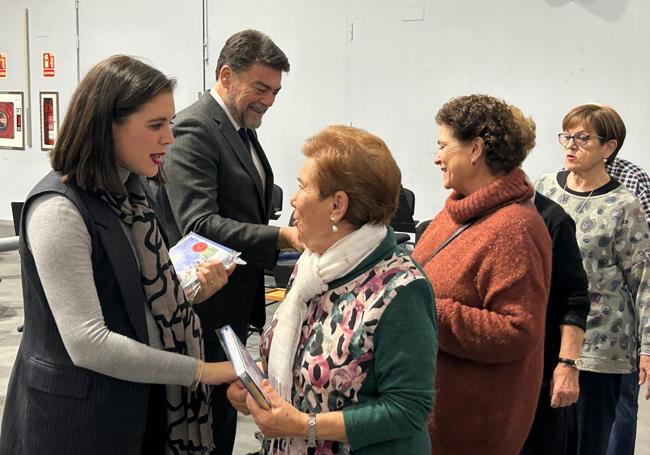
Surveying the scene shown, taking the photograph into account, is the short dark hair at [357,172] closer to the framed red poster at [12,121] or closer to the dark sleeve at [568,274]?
the dark sleeve at [568,274]

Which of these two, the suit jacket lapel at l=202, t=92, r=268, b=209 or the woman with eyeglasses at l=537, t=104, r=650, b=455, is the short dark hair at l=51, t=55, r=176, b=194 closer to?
the suit jacket lapel at l=202, t=92, r=268, b=209

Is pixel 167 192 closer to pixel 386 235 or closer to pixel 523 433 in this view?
pixel 386 235

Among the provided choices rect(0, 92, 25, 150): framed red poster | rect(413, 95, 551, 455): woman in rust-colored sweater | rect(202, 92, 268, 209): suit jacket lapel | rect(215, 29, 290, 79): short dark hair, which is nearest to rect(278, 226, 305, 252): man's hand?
rect(202, 92, 268, 209): suit jacket lapel

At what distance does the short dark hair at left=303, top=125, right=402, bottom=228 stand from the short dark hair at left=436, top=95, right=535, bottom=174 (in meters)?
0.57

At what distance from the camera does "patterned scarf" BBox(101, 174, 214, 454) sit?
6.01 ft

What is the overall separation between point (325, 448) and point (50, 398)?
0.65m

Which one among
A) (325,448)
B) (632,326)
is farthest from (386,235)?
(632,326)

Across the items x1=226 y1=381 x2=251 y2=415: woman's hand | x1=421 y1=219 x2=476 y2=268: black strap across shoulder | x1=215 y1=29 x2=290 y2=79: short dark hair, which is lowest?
x1=226 y1=381 x2=251 y2=415: woman's hand

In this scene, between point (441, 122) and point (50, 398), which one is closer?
point (50, 398)

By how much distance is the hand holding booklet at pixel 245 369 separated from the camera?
1.57 m

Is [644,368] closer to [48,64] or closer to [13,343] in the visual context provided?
[13,343]

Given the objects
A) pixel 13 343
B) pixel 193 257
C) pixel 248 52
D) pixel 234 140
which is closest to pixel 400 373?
pixel 193 257

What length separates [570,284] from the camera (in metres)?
2.48

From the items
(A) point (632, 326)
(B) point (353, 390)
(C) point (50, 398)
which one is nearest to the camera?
(B) point (353, 390)
